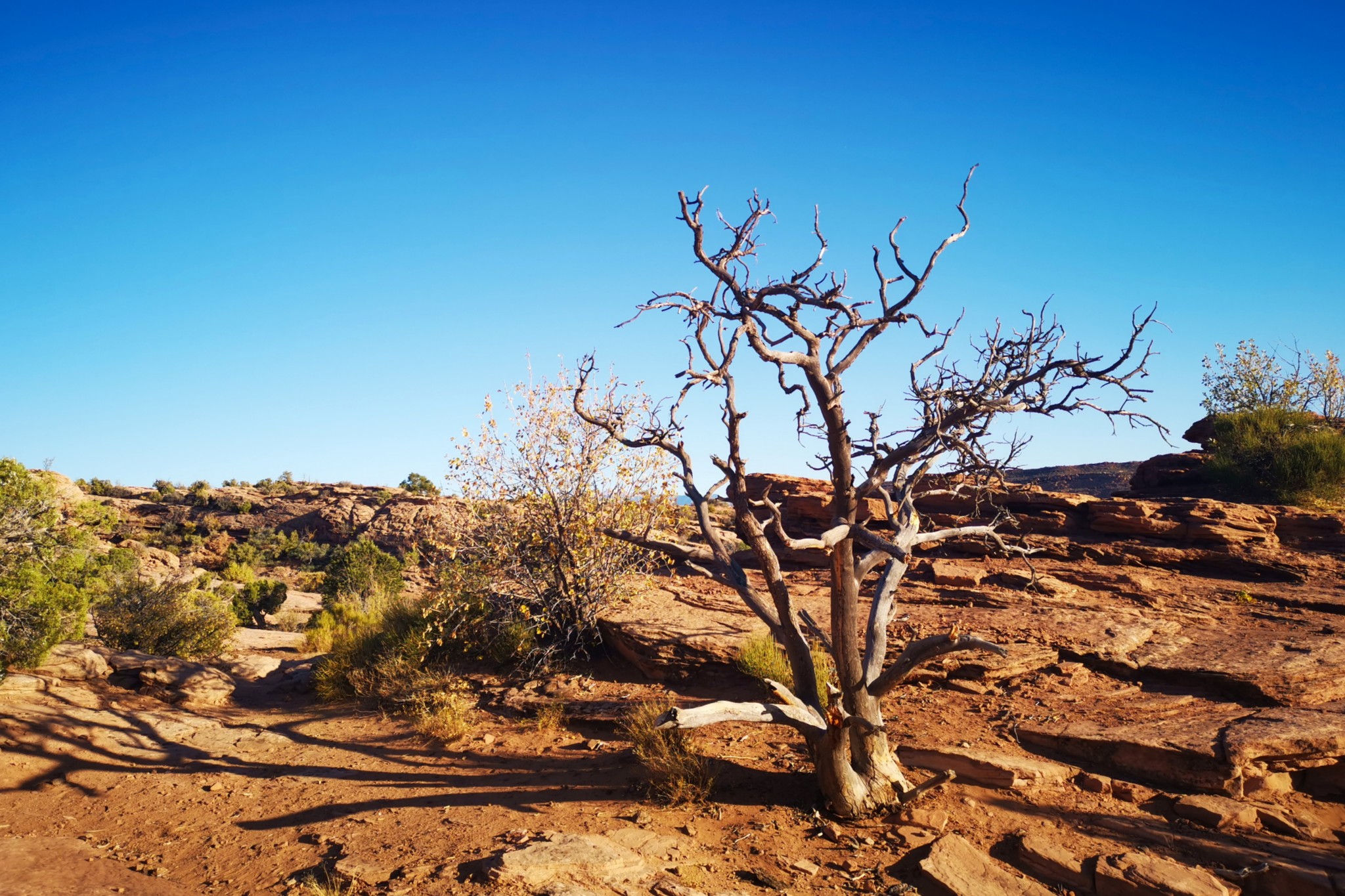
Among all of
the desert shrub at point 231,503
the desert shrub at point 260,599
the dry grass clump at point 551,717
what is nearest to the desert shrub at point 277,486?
the desert shrub at point 231,503

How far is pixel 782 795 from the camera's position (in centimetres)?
727

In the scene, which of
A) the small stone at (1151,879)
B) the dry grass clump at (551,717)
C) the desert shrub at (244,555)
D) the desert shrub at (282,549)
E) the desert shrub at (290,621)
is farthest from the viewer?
the desert shrub at (282,549)

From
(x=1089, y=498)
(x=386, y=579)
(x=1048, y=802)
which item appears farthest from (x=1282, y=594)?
(x=386, y=579)

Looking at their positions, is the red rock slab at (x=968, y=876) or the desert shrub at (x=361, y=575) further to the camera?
the desert shrub at (x=361, y=575)

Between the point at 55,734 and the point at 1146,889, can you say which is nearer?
the point at 1146,889

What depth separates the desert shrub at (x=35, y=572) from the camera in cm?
1080

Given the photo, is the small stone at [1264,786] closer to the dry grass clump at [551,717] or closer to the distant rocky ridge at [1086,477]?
the dry grass clump at [551,717]

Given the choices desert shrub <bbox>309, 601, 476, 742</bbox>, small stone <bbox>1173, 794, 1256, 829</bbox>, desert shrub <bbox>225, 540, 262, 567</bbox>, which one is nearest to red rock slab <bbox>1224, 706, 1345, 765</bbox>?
small stone <bbox>1173, 794, 1256, 829</bbox>

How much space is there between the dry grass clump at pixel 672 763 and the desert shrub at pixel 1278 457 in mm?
14440

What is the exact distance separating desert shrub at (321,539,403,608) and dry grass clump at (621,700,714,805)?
12985 mm

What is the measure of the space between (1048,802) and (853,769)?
1771 mm

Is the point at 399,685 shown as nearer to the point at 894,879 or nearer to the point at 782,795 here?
the point at 782,795

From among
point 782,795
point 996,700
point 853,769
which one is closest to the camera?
point 853,769

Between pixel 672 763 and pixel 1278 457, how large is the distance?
612 inches
